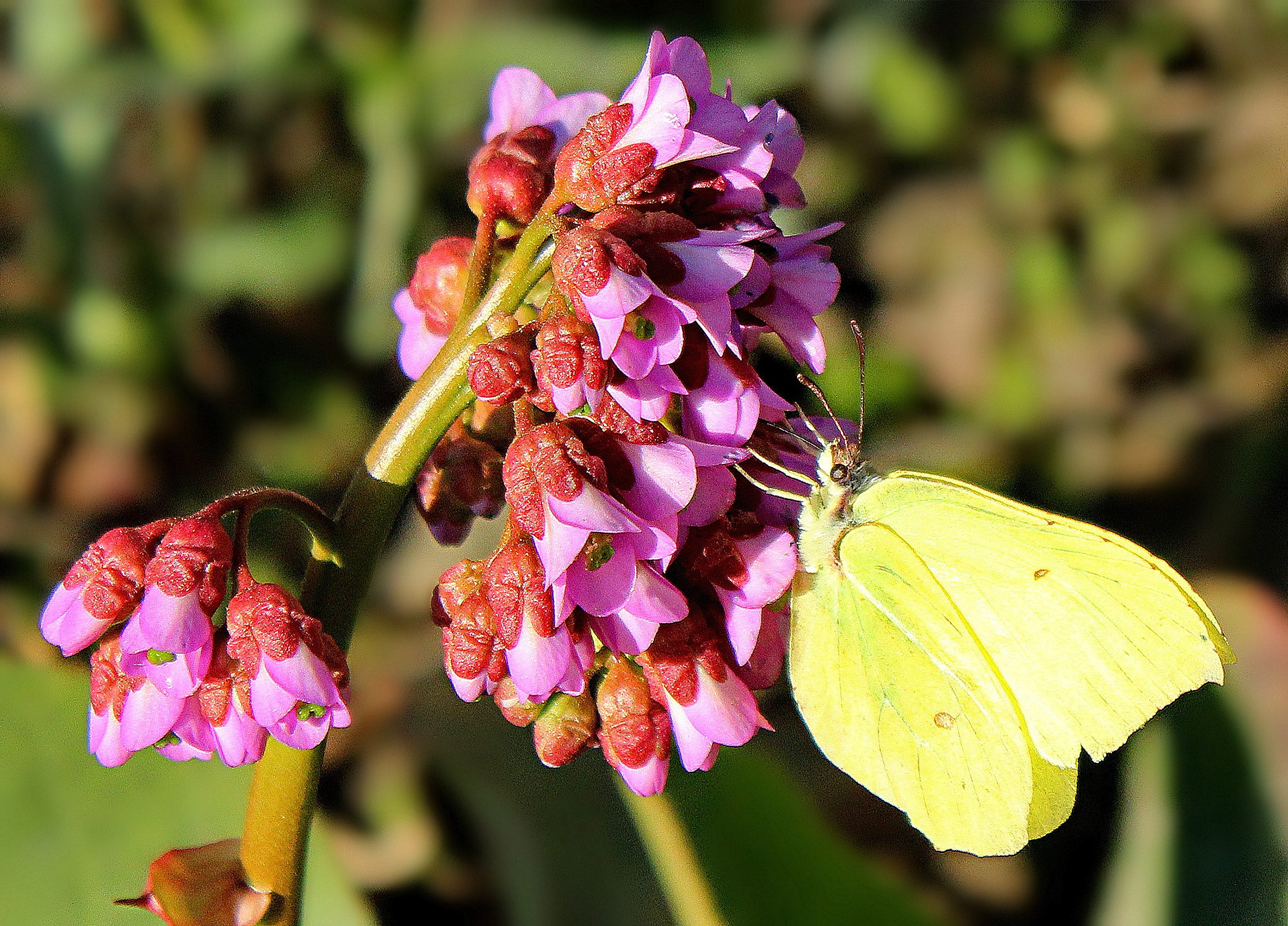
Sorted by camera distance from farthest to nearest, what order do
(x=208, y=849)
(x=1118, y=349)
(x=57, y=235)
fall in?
(x=1118, y=349) < (x=57, y=235) < (x=208, y=849)

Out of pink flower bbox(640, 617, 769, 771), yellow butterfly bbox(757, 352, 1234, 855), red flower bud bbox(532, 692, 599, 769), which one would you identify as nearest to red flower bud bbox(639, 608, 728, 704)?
pink flower bbox(640, 617, 769, 771)

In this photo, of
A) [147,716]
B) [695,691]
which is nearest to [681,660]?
[695,691]

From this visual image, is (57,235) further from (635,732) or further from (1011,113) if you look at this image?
(1011,113)

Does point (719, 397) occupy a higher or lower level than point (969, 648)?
higher

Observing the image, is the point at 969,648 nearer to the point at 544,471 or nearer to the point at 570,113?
the point at 544,471

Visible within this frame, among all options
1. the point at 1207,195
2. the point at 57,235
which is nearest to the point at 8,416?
the point at 57,235
